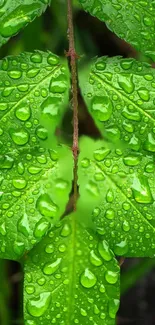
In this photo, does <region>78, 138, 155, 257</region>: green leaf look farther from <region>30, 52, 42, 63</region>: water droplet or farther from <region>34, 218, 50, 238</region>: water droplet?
<region>30, 52, 42, 63</region>: water droplet

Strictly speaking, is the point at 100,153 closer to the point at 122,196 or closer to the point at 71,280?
the point at 122,196

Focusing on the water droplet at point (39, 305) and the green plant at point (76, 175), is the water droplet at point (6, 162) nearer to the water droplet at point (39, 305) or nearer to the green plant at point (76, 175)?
the green plant at point (76, 175)

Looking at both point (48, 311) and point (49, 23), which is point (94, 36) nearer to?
point (49, 23)

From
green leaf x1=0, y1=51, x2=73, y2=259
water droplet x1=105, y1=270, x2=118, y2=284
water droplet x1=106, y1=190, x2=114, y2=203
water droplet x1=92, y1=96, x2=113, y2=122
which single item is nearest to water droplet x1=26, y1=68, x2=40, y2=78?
green leaf x1=0, y1=51, x2=73, y2=259

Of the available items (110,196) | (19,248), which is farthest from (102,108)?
(19,248)

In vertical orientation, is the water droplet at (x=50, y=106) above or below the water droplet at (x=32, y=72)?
below

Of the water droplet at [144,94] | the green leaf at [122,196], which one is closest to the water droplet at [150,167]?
the green leaf at [122,196]

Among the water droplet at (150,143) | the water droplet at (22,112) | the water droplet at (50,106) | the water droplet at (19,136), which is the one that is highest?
the water droplet at (22,112)
